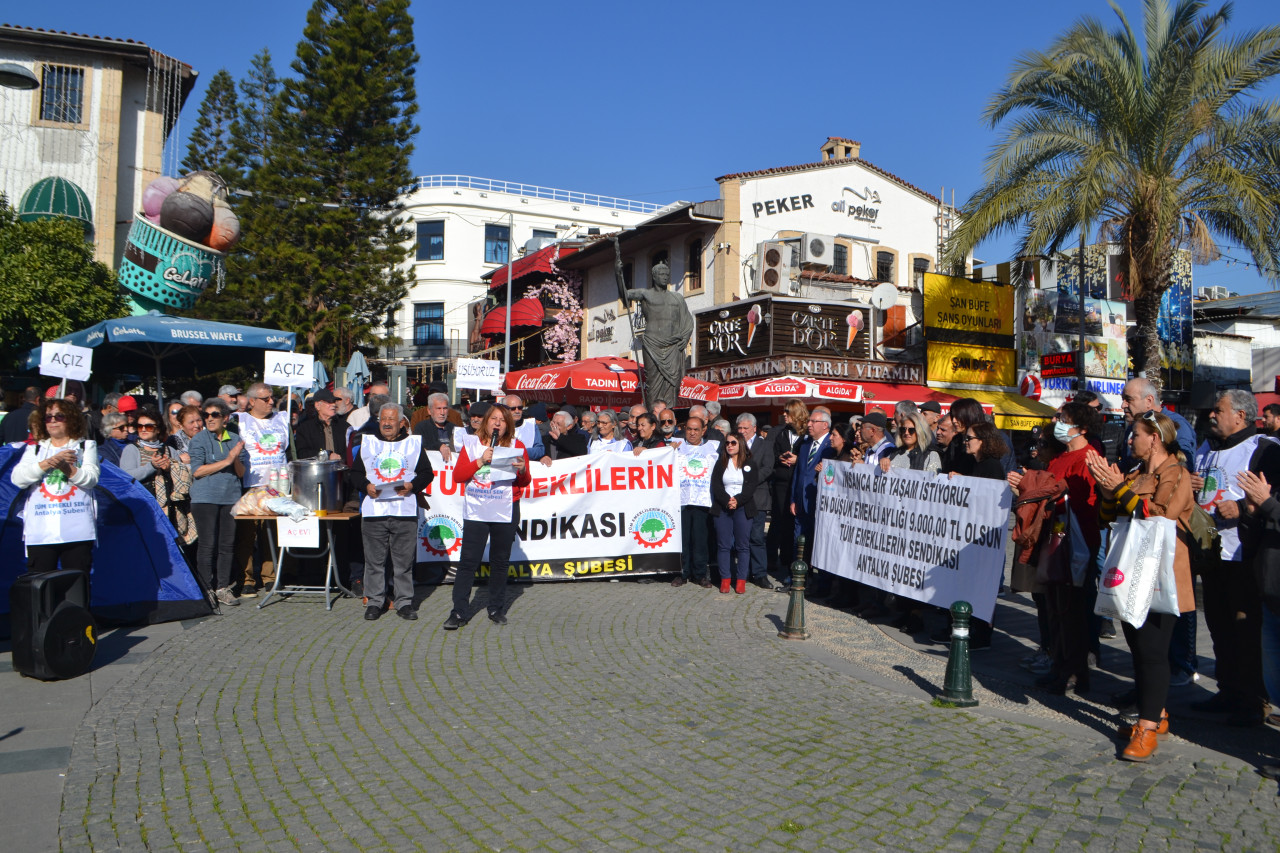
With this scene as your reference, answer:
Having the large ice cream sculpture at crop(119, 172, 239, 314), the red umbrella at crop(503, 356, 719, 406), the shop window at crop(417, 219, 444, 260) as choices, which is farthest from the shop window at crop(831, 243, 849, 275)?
the shop window at crop(417, 219, 444, 260)

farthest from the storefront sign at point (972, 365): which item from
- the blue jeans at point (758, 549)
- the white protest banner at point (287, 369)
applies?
the white protest banner at point (287, 369)

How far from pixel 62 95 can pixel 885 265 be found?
26.4 meters

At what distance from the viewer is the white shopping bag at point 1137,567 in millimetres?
4746

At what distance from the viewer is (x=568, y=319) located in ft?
116

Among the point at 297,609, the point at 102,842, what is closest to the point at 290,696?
the point at 102,842

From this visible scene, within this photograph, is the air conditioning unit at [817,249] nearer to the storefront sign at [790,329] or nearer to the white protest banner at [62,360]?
the storefront sign at [790,329]

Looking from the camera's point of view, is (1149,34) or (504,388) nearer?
(1149,34)

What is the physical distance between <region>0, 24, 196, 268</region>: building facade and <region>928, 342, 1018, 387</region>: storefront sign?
25285 millimetres

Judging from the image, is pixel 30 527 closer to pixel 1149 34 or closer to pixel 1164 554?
pixel 1164 554

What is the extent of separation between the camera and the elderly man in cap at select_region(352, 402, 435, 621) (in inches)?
321

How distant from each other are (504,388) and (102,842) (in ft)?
70.2

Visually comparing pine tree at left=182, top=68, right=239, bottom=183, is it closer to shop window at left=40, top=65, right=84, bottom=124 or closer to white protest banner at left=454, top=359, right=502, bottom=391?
shop window at left=40, top=65, right=84, bottom=124

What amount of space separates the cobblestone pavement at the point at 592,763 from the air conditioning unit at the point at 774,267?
20.3m

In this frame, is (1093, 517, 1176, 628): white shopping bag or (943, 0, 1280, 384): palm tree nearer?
(1093, 517, 1176, 628): white shopping bag
